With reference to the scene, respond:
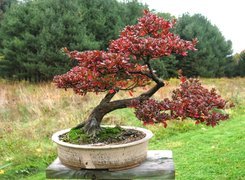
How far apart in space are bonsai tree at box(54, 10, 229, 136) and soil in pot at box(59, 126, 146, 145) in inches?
2.0

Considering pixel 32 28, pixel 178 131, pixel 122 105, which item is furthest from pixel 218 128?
pixel 32 28

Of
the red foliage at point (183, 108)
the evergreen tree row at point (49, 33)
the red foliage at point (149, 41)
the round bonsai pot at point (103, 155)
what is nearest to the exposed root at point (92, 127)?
the round bonsai pot at point (103, 155)

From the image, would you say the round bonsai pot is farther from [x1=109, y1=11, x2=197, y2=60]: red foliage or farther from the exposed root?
[x1=109, y1=11, x2=197, y2=60]: red foliage

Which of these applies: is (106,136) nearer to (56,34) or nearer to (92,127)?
(92,127)

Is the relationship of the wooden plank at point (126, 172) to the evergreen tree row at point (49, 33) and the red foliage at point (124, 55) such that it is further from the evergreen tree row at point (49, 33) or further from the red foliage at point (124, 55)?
the evergreen tree row at point (49, 33)

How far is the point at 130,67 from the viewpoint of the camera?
215 cm

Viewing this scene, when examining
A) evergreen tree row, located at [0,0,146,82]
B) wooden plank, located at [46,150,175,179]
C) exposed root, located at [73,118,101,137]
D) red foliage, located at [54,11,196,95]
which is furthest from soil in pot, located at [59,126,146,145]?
evergreen tree row, located at [0,0,146,82]

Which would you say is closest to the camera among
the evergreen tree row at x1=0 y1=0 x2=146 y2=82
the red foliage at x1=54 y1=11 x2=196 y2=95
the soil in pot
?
the red foliage at x1=54 y1=11 x2=196 y2=95

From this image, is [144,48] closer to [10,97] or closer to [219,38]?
[10,97]

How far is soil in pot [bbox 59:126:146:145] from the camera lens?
2.26m

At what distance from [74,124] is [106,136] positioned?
3729mm

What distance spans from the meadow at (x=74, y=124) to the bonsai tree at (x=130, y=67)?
3.29 ft

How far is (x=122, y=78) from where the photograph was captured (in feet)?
7.59

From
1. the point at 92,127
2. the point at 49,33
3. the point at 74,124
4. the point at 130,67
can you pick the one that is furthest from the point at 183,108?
the point at 49,33
